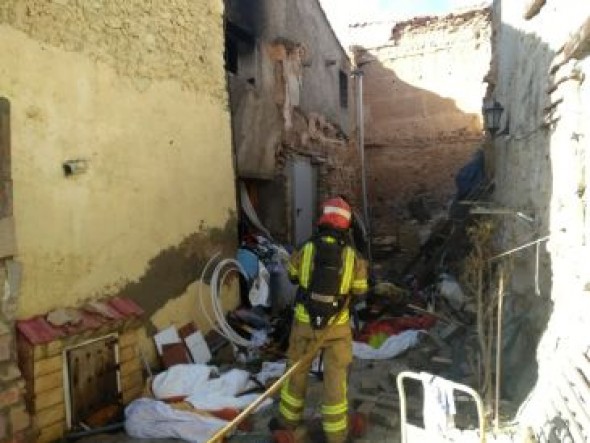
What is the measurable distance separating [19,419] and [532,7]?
553cm

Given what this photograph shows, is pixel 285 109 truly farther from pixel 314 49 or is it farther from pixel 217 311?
pixel 217 311

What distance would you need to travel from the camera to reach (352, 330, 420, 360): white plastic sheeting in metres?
6.23

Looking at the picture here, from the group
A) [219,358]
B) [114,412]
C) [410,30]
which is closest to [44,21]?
[114,412]

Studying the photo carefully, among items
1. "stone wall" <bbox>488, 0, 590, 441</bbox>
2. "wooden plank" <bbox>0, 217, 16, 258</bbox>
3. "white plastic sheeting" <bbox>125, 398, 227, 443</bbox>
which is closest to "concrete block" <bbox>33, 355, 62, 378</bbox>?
"white plastic sheeting" <bbox>125, 398, 227, 443</bbox>

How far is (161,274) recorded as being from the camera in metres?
5.67

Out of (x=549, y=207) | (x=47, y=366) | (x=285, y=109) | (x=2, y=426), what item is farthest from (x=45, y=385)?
(x=285, y=109)

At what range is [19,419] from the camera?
12.8 ft

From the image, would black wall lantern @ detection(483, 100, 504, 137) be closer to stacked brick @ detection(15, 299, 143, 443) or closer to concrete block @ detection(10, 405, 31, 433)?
stacked brick @ detection(15, 299, 143, 443)

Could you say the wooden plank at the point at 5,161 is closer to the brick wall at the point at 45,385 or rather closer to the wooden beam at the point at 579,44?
the brick wall at the point at 45,385

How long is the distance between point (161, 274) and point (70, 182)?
4.85 feet

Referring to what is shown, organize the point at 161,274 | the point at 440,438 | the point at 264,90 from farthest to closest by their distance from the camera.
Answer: the point at 264,90 < the point at 161,274 < the point at 440,438

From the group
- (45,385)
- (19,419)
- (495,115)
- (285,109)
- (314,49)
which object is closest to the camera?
(19,419)

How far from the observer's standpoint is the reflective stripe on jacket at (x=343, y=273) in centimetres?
425

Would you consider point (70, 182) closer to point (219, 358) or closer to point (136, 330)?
point (136, 330)
